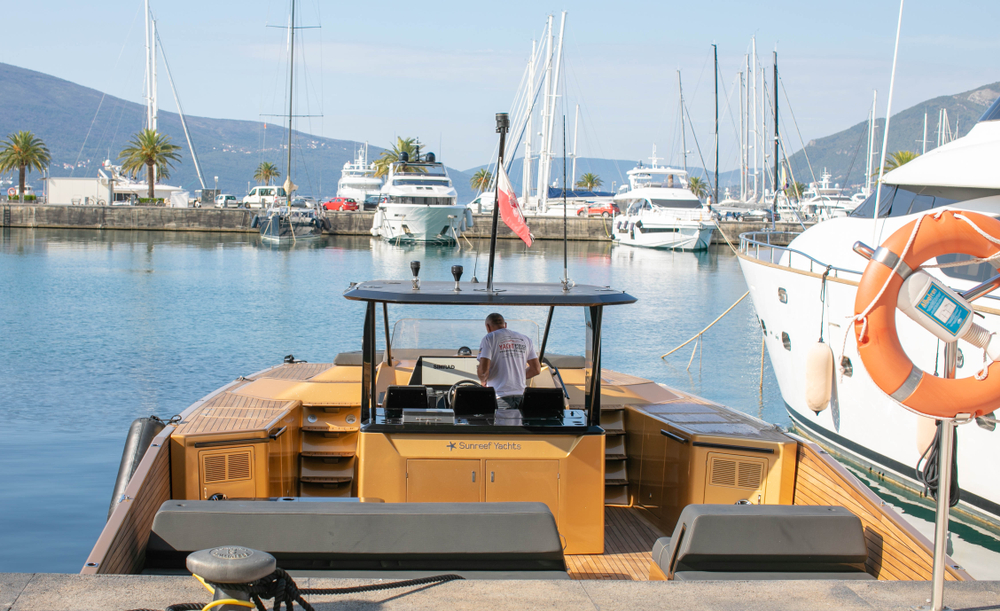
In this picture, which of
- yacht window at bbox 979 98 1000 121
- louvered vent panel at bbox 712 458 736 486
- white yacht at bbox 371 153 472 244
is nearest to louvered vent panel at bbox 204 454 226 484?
louvered vent panel at bbox 712 458 736 486

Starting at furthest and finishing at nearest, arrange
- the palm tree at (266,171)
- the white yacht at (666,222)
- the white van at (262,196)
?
the palm tree at (266,171), the white van at (262,196), the white yacht at (666,222)

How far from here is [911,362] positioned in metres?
3.15

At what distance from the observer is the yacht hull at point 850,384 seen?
27.1ft

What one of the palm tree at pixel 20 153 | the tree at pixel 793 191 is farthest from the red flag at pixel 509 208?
the palm tree at pixel 20 153

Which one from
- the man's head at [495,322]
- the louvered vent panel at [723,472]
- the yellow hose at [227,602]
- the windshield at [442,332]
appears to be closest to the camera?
the yellow hose at [227,602]

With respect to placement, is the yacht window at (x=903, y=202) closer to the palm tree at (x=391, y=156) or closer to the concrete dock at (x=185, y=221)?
the concrete dock at (x=185, y=221)

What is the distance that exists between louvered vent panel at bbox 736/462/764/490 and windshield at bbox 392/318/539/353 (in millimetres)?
2406

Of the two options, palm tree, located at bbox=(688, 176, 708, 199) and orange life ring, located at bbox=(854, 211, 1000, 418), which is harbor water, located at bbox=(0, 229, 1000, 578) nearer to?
orange life ring, located at bbox=(854, 211, 1000, 418)

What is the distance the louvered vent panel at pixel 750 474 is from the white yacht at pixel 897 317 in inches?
117

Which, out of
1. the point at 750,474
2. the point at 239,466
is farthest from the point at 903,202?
the point at 239,466

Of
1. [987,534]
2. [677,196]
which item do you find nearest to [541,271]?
[677,196]

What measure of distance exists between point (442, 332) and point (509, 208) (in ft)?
7.99

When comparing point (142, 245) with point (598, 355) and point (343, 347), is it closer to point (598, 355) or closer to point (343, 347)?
point (343, 347)

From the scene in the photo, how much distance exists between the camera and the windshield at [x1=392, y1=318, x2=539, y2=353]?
295 inches
